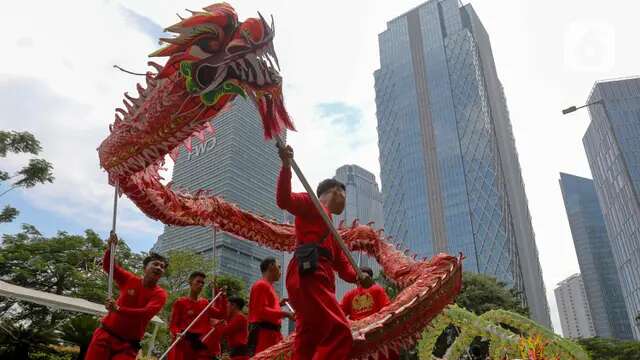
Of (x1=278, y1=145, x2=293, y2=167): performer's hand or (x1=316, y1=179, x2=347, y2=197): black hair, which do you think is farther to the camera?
(x1=316, y1=179, x2=347, y2=197): black hair

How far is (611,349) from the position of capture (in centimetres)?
2923

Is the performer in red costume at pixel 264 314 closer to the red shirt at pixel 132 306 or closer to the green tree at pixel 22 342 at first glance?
the red shirt at pixel 132 306

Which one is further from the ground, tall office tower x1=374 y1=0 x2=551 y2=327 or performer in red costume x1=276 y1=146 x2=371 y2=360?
tall office tower x1=374 y1=0 x2=551 y2=327

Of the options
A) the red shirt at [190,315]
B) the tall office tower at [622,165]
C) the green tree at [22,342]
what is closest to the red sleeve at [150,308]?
the red shirt at [190,315]

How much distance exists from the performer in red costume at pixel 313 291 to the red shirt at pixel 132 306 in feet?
5.58

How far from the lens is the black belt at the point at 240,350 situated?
5.52 metres

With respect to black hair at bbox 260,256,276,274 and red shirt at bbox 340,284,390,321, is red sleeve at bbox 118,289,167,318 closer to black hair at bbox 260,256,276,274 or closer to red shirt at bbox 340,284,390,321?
black hair at bbox 260,256,276,274

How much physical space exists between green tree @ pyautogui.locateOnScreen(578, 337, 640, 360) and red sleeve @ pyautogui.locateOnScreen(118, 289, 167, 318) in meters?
30.6

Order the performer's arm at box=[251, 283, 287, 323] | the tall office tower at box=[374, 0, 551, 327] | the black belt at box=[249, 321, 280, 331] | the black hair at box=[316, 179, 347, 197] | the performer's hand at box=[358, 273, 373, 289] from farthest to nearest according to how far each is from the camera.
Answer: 1. the tall office tower at box=[374, 0, 551, 327]
2. the black belt at box=[249, 321, 280, 331]
3. the performer's arm at box=[251, 283, 287, 323]
4. the black hair at box=[316, 179, 347, 197]
5. the performer's hand at box=[358, 273, 373, 289]

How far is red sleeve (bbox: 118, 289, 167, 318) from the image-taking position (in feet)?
13.4

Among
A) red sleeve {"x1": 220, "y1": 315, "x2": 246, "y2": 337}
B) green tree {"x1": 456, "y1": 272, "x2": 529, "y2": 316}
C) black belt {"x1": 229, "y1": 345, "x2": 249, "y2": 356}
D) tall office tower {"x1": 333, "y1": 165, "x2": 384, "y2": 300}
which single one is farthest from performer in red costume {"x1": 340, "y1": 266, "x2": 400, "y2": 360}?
tall office tower {"x1": 333, "y1": 165, "x2": 384, "y2": 300}

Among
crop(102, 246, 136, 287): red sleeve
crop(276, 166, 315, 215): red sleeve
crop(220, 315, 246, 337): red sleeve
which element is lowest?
crop(220, 315, 246, 337): red sleeve

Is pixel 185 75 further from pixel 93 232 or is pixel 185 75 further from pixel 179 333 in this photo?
pixel 93 232

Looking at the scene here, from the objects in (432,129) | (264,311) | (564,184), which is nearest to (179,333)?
(264,311)
